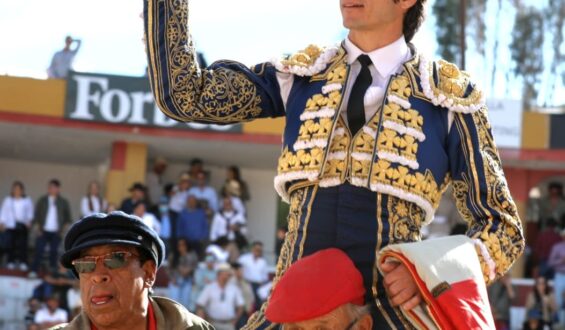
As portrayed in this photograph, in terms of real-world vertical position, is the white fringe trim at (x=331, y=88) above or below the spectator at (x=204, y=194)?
above

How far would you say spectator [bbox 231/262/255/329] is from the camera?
16.0 meters

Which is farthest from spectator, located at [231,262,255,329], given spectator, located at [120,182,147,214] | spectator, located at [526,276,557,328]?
spectator, located at [526,276,557,328]

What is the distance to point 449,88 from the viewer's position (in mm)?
3934

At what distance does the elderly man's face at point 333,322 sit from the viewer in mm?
3490

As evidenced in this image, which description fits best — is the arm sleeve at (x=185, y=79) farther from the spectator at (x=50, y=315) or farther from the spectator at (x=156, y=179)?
the spectator at (x=156, y=179)

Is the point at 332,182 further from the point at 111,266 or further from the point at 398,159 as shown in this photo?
the point at 111,266

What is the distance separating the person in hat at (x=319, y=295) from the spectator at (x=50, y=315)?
11615 mm

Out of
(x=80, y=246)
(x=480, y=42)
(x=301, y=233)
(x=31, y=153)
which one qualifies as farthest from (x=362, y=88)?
(x=480, y=42)

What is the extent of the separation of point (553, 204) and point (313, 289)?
1653cm

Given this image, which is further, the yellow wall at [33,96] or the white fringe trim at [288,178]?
the yellow wall at [33,96]

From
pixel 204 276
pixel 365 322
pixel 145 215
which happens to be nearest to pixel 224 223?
pixel 204 276

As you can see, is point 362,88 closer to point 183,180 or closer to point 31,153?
point 183,180

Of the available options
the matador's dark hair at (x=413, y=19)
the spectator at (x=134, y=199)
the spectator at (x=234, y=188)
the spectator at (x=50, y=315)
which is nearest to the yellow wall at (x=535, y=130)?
the spectator at (x=234, y=188)

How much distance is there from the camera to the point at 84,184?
22531 mm
